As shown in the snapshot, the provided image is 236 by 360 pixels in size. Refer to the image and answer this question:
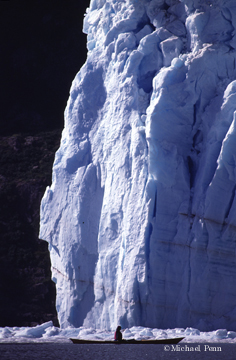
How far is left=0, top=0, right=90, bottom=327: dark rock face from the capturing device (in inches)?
838

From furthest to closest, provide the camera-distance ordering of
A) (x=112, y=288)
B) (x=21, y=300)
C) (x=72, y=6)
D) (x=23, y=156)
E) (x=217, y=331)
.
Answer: (x=72, y=6), (x=23, y=156), (x=21, y=300), (x=112, y=288), (x=217, y=331)

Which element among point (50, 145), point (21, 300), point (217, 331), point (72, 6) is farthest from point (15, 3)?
point (217, 331)

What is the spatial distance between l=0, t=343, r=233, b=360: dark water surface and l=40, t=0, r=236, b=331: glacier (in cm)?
112

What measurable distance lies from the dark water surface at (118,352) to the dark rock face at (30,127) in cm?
799

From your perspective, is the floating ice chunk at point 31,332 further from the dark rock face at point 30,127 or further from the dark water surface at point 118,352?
the dark rock face at point 30,127

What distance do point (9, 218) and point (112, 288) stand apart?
30.6 ft

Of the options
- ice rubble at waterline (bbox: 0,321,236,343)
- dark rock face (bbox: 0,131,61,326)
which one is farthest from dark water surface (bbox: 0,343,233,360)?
dark rock face (bbox: 0,131,61,326)

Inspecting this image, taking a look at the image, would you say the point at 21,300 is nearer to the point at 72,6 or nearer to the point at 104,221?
the point at 104,221

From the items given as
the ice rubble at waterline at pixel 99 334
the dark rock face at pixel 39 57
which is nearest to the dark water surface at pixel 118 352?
the ice rubble at waterline at pixel 99 334

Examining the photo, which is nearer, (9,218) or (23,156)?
(9,218)

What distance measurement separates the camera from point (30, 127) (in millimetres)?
25688

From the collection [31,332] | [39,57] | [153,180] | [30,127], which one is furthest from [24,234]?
[153,180]

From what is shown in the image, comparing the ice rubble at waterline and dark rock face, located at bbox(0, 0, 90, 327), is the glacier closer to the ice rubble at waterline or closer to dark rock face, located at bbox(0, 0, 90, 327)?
the ice rubble at waterline

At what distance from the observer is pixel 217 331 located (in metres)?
12.1
